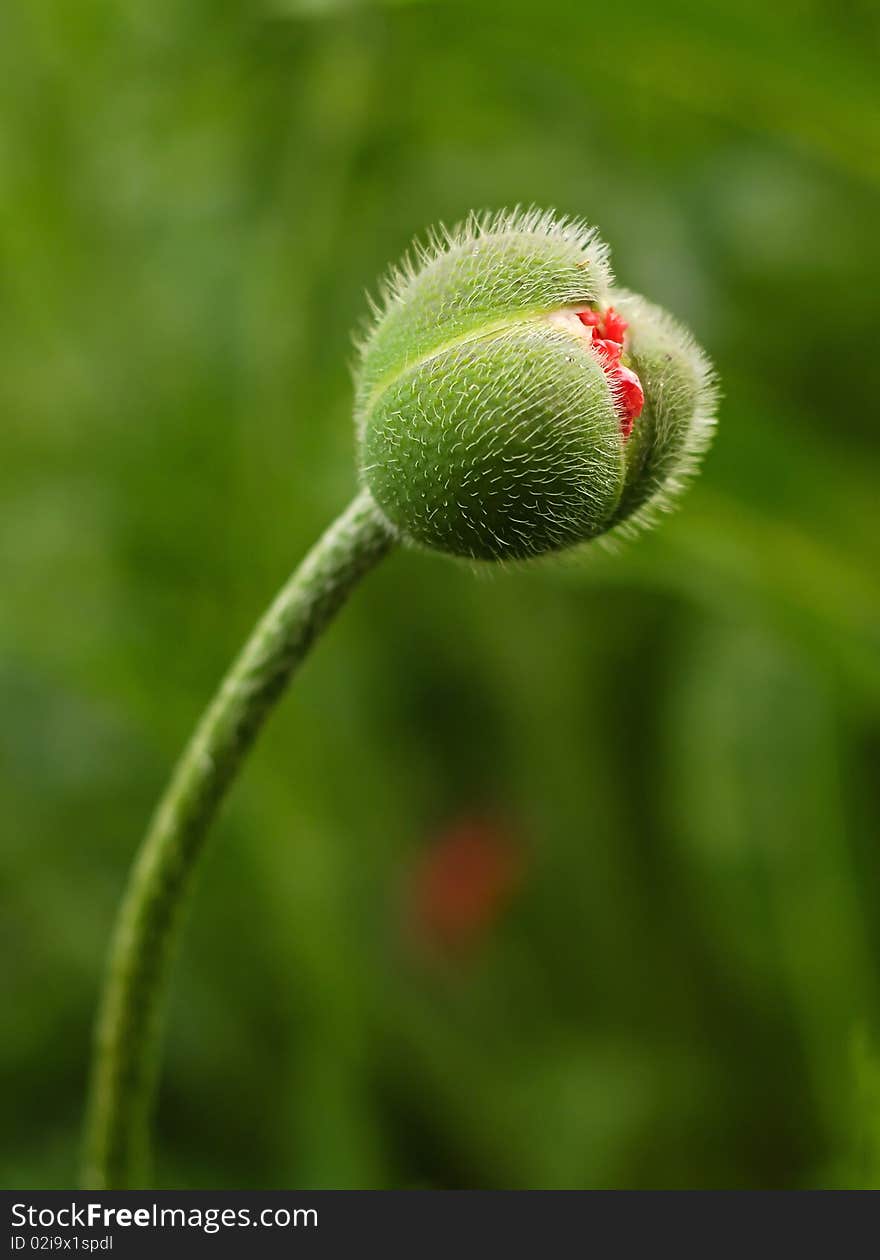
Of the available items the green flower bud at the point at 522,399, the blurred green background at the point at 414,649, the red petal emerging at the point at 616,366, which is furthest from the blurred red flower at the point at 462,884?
the red petal emerging at the point at 616,366

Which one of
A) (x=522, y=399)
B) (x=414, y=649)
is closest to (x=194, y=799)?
(x=522, y=399)

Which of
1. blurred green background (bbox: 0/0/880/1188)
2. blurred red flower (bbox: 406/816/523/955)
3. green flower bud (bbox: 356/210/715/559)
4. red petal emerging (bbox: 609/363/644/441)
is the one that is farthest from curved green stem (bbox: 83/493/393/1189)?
blurred red flower (bbox: 406/816/523/955)

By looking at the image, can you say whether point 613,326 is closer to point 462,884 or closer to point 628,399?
point 628,399

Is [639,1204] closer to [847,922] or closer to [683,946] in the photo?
[847,922]

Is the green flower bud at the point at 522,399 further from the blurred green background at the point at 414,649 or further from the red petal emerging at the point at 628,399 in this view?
Answer: the blurred green background at the point at 414,649

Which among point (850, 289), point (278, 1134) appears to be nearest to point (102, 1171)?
point (278, 1134)

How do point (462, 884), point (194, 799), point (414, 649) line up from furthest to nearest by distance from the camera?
point (414, 649), point (462, 884), point (194, 799)

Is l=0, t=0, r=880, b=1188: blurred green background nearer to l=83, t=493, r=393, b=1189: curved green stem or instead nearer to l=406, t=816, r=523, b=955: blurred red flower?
l=406, t=816, r=523, b=955: blurred red flower
